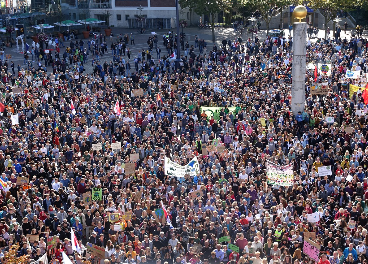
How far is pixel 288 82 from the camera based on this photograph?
36.8 m

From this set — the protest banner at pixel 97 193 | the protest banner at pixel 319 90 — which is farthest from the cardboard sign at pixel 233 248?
the protest banner at pixel 319 90

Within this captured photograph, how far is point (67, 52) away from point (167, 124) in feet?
72.3

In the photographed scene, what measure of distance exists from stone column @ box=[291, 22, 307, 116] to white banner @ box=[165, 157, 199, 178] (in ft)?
33.2

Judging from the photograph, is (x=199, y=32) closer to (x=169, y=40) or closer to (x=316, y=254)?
(x=169, y=40)

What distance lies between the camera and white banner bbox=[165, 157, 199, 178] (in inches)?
877

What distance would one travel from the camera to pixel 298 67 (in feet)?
102

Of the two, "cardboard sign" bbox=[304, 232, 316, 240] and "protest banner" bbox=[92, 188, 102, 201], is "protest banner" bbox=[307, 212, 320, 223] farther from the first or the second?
"protest banner" bbox=[92, 188, 102, 201]

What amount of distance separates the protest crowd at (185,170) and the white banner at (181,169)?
36 mm

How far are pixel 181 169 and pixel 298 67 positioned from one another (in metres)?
11.6

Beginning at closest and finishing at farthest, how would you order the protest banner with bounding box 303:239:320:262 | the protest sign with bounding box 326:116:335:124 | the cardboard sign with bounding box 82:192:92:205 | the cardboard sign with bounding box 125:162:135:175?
the protest banner with bounding box 303:239:320:262 < the cardboard sign with bounding box 82:192:92:205 < the cardboard sign with bounding box 125:162:135:175 < the protest sign with bounding box 326:116:335:124

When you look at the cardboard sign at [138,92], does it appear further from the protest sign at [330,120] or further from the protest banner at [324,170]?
the protest banner at [324,170]

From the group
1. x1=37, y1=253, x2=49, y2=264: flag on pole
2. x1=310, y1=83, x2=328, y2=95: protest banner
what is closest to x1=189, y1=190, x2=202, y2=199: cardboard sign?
x1=37, y1=253, x2=49, y2=264: flag on pole

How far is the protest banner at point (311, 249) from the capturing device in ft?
56.4

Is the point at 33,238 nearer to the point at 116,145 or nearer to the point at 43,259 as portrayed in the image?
the point at 43,259
